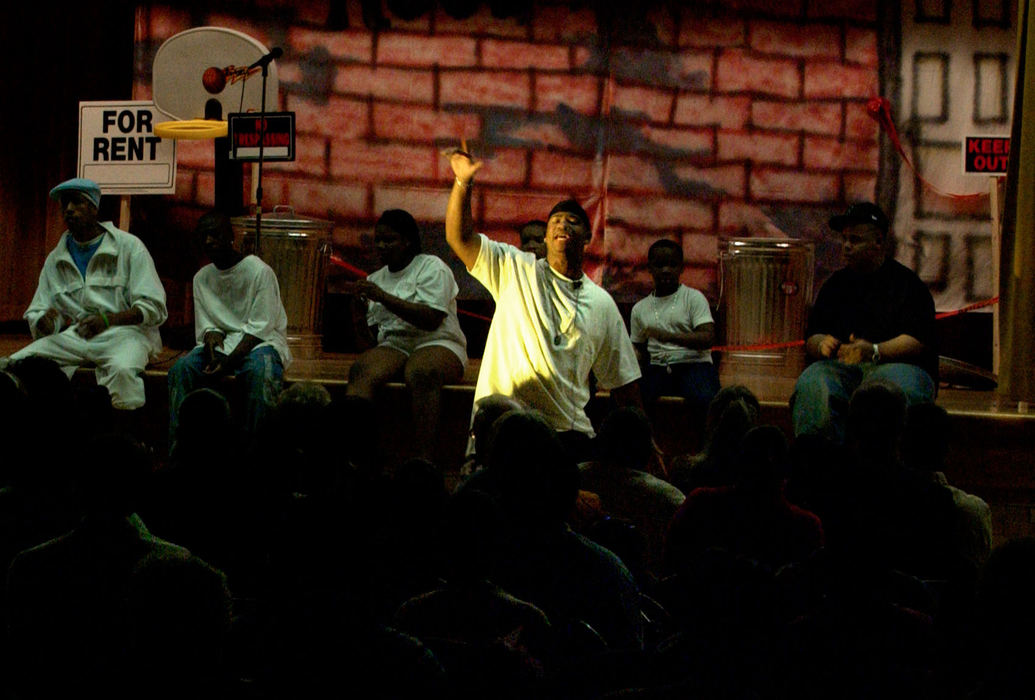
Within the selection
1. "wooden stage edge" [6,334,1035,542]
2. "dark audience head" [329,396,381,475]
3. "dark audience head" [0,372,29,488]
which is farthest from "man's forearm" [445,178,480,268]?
"dark audience head" [0,372,29,488]

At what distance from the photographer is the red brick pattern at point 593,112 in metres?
8.52

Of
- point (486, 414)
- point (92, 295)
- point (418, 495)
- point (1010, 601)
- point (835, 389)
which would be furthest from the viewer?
point (92, 295)

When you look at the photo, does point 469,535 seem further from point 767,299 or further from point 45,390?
point 767,299

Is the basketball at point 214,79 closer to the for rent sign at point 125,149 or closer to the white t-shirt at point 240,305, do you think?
the for rent sign at point 125,149

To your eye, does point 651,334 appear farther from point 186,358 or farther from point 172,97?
point 172,97

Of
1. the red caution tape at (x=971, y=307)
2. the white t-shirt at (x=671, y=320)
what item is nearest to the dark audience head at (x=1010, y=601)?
the white t-shirt at (x=671, y=320)

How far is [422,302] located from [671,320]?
4.61ft

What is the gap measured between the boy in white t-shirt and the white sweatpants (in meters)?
2.56

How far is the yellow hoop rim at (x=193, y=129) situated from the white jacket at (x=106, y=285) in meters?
1.09

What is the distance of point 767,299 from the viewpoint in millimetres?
7531

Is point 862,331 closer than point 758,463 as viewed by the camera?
No

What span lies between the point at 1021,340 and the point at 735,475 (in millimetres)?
3322

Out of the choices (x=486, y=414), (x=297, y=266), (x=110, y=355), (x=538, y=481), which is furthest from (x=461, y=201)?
(x=297, y=266)

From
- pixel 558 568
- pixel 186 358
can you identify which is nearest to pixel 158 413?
pixel 186 358
